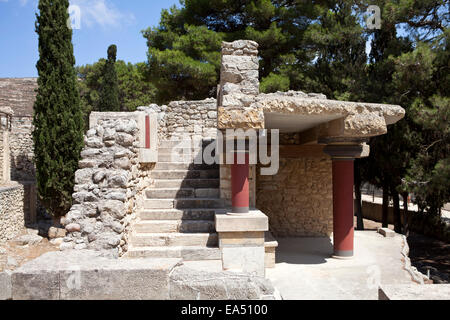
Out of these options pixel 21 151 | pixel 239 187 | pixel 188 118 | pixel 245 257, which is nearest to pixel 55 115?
pixel 188 118

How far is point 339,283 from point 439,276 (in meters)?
6.21

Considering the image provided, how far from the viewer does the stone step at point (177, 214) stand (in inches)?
245

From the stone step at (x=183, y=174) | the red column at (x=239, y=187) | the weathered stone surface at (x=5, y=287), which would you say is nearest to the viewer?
the weathered stone surface at (x=5, y=287)

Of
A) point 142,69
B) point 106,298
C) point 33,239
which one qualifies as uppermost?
point 142,69

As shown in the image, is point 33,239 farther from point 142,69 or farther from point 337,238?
point 337,238

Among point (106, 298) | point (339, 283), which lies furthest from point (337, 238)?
point (106, 298)

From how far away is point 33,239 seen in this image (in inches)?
446

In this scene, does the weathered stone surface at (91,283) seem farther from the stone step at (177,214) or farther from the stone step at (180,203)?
the stone step at (180,203)

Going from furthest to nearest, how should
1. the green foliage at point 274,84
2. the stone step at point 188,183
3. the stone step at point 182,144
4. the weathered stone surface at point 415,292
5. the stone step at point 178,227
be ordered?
the green foliage at point 274,84 → the stone step at point 182,144 → the stone step at point 188,183 → the stone step at point 178,227 → the weathered stone surface at point 415,292

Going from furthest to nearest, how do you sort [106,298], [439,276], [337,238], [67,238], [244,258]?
[439,276] < [337,238] < [244,258] < [67,238] < [106,298]

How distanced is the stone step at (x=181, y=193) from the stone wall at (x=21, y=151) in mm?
10054

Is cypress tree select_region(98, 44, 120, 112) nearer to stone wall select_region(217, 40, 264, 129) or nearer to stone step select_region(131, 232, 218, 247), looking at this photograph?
stone step select_region(131, 232, 218, 247)

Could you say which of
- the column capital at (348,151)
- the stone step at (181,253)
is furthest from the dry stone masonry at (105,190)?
the column capital at (348,151)

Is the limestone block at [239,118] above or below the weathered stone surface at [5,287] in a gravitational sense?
above
